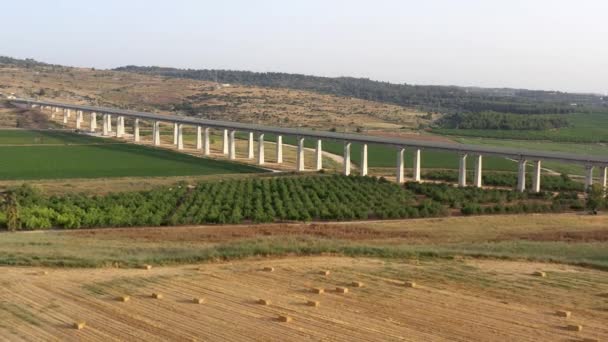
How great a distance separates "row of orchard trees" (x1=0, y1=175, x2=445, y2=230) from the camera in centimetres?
4875

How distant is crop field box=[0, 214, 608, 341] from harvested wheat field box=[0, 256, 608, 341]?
40mm

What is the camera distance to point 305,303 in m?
25.5

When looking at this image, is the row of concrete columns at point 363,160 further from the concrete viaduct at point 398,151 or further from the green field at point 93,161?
the green field at point 93,161

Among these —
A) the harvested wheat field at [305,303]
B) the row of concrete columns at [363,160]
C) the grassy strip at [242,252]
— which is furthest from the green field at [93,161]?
the harvested wheat field at [305,303]

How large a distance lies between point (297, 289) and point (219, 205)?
96.4ft

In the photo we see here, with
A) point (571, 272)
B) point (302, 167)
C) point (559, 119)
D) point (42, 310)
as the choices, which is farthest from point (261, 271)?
point (559, 119)

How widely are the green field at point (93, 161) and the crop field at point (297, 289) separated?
1329 inches

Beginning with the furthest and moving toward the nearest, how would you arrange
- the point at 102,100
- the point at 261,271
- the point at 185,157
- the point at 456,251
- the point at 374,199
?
the point at 102,100, the point at 185,157, the point at 374,199, the point at 456,251, the point at 261,271

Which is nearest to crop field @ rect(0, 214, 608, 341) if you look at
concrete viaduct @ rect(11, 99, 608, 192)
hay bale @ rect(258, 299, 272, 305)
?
hay bale @ rect(258, 299, 272, 305)

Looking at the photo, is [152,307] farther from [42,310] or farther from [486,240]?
[486,240]

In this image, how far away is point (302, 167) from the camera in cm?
8306

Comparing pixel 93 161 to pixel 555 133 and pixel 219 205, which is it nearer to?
pixel 219 205

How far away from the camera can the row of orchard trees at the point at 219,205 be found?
48.8 metres

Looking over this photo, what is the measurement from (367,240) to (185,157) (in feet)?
175
